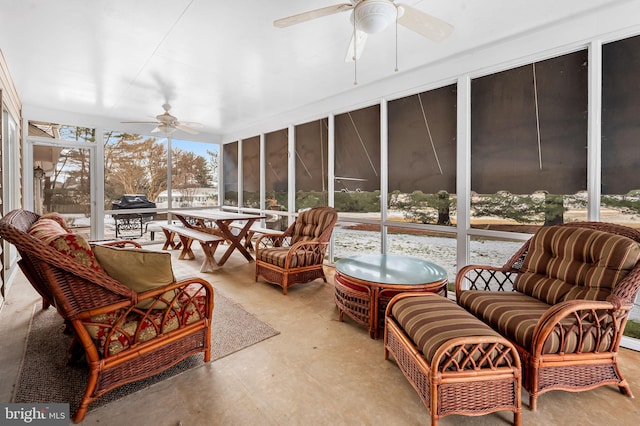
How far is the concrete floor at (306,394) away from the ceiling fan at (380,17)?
7.32 ft

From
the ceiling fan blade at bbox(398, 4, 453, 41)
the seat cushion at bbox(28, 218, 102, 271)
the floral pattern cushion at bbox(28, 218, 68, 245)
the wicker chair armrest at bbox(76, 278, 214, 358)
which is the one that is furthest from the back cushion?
the floral pattern cushion at bbox(28, 218, 68, 245)

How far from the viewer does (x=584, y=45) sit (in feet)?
8.32

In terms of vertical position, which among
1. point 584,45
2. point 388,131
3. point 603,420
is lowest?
point 603,420

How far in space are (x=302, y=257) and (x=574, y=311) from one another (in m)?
2.49

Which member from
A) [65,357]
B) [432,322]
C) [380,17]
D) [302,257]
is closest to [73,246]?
[65,357]

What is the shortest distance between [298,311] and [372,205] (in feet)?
6.48

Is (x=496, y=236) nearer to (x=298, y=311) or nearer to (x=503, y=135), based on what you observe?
(x=503, y=135)

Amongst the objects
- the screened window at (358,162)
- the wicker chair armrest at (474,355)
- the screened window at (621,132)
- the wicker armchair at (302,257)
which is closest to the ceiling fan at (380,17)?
the screened window at (621,132)

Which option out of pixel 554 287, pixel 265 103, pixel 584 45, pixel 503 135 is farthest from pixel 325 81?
pixel 554 287

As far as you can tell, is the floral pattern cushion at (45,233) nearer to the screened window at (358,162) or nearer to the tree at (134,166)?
the screened window at (358,162)

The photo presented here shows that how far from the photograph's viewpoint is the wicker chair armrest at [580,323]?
1572 mm

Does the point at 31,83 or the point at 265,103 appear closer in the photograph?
the point at 31,83

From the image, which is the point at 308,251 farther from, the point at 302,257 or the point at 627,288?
Result: the point at 627,288

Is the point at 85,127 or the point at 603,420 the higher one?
the point at 85,127
